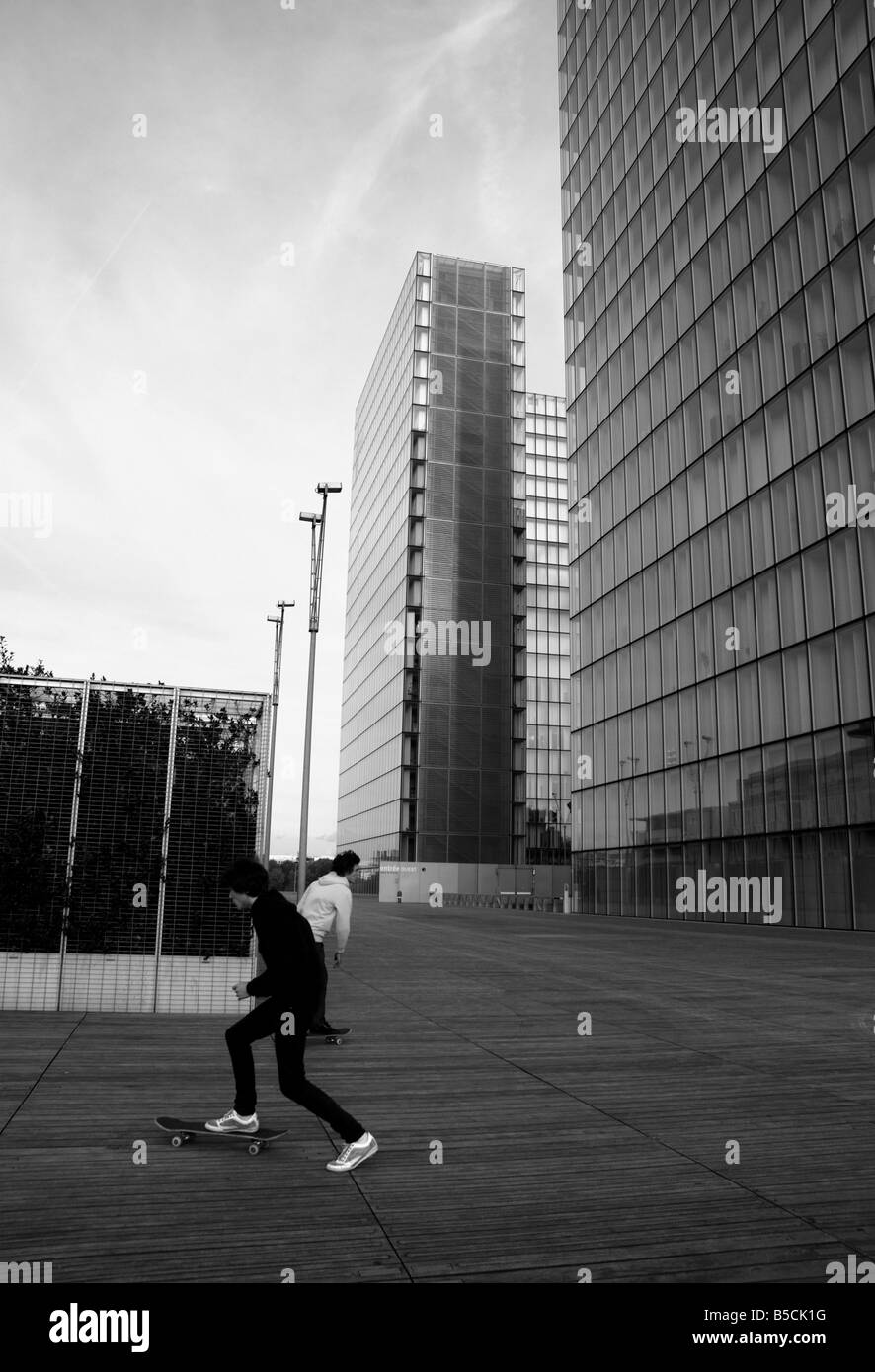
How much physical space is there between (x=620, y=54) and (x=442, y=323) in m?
37.9

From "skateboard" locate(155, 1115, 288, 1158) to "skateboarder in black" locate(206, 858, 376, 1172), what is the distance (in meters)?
0.04

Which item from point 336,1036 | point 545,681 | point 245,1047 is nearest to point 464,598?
point 545,681

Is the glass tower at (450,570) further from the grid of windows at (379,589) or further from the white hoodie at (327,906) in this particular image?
the white hoodie at (327,906)

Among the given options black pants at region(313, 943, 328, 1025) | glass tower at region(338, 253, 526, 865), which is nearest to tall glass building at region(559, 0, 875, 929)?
black pants at region(313, 943, 328, 1025)

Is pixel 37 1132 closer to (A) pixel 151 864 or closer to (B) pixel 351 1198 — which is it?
(B) pixel 351 1198

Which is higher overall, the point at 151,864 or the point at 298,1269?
the point at 151,864

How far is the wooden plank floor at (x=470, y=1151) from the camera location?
13.1ft

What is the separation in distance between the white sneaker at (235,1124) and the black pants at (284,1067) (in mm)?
39

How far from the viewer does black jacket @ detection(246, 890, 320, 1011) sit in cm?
537

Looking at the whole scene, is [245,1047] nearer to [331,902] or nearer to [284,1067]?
[284,1067]

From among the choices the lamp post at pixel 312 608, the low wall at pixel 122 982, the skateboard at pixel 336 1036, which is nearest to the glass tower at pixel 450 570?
the lamp post at pixel 312 608

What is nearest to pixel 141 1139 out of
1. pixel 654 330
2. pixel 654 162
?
pixel 654 330

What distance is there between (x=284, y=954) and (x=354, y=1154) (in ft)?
3.77

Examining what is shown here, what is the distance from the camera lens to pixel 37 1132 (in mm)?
5742
